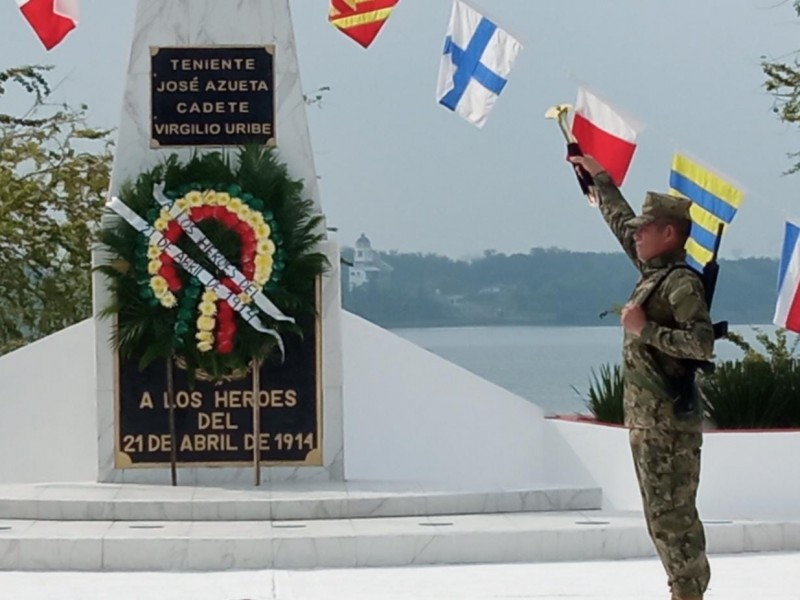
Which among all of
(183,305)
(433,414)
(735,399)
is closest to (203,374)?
(183,305)

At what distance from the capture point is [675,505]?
5426 millimetres

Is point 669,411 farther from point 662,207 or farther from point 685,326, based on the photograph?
point 662,207

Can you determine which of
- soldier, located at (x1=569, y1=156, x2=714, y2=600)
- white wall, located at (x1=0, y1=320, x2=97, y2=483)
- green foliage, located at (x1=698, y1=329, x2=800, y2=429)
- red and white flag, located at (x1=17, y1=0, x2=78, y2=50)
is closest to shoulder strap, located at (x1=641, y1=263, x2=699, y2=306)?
soldier, located at (x1=569, y1=156, x2=714, y2=600)

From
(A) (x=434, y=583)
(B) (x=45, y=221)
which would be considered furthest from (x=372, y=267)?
(A) (x=434, y=583)

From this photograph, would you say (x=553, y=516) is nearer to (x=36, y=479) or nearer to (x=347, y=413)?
(x=347, y=413)

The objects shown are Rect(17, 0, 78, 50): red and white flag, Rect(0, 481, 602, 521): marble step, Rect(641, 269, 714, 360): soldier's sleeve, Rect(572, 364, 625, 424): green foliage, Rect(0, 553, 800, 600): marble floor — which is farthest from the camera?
Rect(17, 0, 78, 50): red and white flag

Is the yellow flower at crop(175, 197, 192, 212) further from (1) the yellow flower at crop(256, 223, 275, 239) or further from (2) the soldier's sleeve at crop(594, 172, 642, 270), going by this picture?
(2) the soldier's sleeve at crop(594, 172, 642, 270)

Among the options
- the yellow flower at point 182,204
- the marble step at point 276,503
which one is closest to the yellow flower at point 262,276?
the yellow flower at point 182,204

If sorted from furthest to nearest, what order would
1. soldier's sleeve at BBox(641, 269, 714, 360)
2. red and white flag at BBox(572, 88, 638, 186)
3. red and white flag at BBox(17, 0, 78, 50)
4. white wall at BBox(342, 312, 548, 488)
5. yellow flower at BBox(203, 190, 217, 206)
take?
1. white wall at BBox(342, 312, 548, 488)
2. red and white flag at BBox(17, 0, 78, 50)
3. yellow flower at BBox(203, 190, 217, 206)
4. red and white flag at BBox(572, 88, 638, 186)
5. soldier's sleeve at BBox(641, 269, 714, 360)

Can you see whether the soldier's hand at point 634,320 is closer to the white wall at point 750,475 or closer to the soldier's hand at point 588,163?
the soldier's hand at point 588,163

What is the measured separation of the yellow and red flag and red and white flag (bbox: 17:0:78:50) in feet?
5.41

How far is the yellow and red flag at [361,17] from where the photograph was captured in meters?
10.3

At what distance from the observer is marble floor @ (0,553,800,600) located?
7125 millimetres

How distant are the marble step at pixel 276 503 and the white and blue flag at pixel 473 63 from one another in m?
2.26
